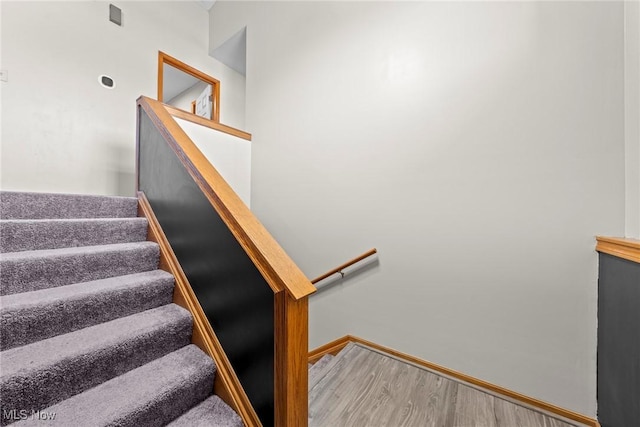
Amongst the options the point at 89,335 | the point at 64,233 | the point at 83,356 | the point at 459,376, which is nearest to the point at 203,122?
the point at 64,233

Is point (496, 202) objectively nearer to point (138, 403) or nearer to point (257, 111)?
point (138, 403)

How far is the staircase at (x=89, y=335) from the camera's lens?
34.5 inches

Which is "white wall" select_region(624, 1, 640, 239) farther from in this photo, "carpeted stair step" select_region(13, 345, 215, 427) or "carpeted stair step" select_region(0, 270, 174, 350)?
"carpeted stair step" select_region(0, 270, 174, 350)

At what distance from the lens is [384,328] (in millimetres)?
2068

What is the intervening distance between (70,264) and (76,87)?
263 cm

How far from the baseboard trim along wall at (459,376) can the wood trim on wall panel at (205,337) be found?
1.32m

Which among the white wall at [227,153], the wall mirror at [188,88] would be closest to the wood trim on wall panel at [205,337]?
the white wall at [227,153]

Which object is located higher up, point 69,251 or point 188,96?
point 188,96

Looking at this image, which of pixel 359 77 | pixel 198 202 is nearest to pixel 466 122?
pixel 359 77

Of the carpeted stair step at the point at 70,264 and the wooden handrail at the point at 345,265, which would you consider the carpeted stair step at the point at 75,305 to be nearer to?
the carpeted stair step at the point at 70,264

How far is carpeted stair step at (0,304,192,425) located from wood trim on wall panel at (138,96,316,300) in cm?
63

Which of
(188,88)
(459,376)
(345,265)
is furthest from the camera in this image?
(188,88)

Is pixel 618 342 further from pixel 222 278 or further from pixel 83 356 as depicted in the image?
pixel 83 356

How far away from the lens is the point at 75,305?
3.64ft
